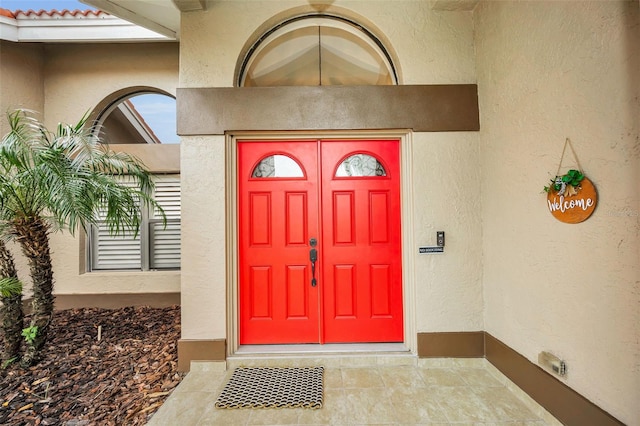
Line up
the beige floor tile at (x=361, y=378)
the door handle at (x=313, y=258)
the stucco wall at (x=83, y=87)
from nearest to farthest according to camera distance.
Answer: the beige floor tile at (x=361, y=378)
the door handle at (x=313, y=258)
the stucco wall at (x=83, y=87)

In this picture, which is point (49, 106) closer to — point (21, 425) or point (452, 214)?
point (21, 425)

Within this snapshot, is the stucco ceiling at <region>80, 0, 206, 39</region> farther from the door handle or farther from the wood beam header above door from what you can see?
the door handle

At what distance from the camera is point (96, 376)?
2789mm

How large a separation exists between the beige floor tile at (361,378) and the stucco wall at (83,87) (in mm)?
2988

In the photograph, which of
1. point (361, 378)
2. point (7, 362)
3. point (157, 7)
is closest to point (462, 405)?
point (361, 378)

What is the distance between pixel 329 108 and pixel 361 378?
8.95ft

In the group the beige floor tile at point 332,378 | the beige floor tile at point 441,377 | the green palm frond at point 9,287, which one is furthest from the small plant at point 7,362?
the beige floor tile at point 441,377

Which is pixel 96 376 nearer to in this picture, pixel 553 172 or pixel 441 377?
pixel 441 377

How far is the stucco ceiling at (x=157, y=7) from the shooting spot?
9.81ft

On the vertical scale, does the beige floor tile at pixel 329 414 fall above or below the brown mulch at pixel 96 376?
below

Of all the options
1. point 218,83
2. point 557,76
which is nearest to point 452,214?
point 557,76

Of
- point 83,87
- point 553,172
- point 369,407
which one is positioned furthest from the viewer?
point 83,87

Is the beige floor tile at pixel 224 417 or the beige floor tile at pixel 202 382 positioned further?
the beige floor tile at pixel 202 382

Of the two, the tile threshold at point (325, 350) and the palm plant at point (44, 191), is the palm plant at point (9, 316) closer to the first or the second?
the palm plant at point (44, 191)
